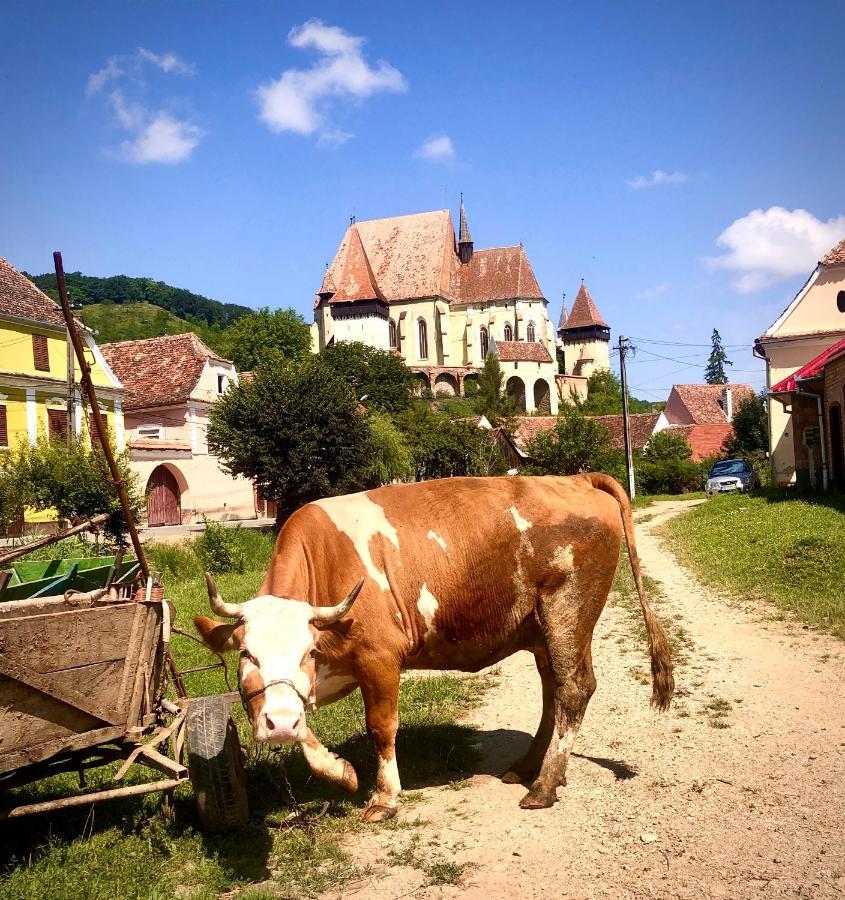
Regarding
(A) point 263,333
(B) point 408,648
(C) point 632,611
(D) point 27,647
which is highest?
(A) point 263,333

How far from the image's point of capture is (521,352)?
87.3 metres

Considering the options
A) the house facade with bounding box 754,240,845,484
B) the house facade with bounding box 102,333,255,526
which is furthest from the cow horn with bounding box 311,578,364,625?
the house facade with bounding box 102,333,255,526

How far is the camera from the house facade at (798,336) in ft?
91.0

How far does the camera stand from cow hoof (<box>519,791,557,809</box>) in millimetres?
4918

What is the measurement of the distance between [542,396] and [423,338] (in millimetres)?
14627

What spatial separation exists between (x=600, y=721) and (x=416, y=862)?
8.88 ft

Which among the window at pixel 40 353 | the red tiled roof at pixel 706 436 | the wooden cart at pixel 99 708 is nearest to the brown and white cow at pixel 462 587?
the wooden cart at pixel 99 708

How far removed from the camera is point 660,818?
180 inches

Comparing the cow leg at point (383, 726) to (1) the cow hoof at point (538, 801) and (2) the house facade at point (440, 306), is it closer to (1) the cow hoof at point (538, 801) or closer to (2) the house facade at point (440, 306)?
(1) the cow hoof at point (538, 801)

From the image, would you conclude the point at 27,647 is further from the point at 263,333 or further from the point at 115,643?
the point at 263,333

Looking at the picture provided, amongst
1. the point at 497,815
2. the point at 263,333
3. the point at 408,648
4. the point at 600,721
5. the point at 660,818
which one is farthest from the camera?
the point at 263,333

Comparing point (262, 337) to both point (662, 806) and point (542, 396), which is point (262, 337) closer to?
point (542, 396)

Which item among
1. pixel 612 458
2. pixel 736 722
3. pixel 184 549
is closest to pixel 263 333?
pixel 612 458

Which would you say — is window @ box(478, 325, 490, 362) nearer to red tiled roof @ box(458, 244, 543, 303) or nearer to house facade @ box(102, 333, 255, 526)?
red tiled roof @ box(458, 244, 543, 303)
